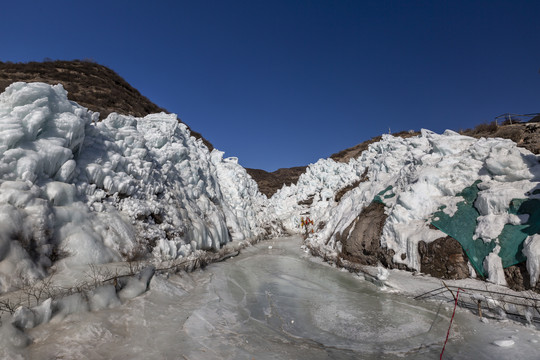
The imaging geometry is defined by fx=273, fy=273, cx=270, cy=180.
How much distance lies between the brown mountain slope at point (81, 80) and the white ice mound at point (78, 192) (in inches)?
463

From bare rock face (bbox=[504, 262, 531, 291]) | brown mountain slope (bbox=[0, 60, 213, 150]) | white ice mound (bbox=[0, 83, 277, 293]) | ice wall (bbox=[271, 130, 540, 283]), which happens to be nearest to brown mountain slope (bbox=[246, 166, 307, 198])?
brown mountain slope (bbox=[0, 60, 213, 150])

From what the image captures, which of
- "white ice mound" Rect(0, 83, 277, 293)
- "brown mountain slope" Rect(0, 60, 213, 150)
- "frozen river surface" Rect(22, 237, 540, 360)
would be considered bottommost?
"frozen river surface" Rect(22, 237, 540, 360)

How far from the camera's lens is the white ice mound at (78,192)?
666 cm

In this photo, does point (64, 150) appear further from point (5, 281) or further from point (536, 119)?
point (536, 119)

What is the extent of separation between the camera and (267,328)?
6.33 metres

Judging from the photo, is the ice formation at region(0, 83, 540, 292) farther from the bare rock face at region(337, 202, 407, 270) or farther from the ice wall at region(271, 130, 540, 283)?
the bare rock face at region(337, 202, 407, 270)

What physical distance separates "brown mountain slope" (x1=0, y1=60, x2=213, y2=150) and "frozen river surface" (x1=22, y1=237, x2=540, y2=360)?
19934 mm

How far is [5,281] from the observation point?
5.45m

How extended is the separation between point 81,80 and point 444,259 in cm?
3455

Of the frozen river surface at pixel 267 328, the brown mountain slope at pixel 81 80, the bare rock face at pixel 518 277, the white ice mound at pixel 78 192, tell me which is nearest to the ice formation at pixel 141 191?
the white ice mound at pixel 78 192

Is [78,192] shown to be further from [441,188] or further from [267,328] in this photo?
[441,188]

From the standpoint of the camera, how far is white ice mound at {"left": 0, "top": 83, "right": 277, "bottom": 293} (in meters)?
6.66

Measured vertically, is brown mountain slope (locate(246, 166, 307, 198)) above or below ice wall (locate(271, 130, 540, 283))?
above

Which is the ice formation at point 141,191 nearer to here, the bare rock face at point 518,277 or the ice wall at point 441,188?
the ice wall at point 441,188
